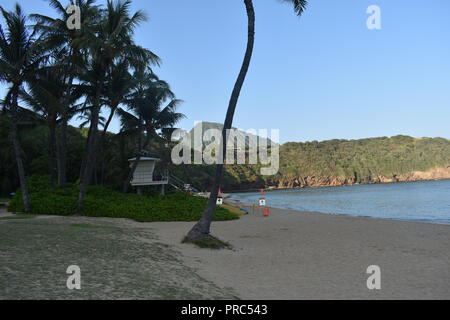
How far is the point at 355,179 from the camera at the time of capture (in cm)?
13612

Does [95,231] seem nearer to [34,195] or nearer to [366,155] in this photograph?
[34,195]

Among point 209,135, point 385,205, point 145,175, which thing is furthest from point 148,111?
point 209,135

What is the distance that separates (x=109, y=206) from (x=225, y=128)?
10.3m

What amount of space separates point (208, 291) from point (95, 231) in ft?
23.7

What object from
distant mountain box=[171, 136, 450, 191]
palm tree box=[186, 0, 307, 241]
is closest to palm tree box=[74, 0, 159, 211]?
palm tree box=[186, 0, 307, 241]

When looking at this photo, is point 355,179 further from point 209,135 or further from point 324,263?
point 324,263

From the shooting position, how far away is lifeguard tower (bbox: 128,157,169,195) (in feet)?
99.3

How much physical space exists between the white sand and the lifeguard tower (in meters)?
14.5

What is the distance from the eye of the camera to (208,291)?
273 inches

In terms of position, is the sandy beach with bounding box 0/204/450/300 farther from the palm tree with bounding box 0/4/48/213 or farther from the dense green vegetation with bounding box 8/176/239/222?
the palm tree with bounding box 0/4/48/213

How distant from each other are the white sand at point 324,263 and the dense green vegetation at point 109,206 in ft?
14.6

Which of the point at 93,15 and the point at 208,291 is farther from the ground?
the point at 93,15
